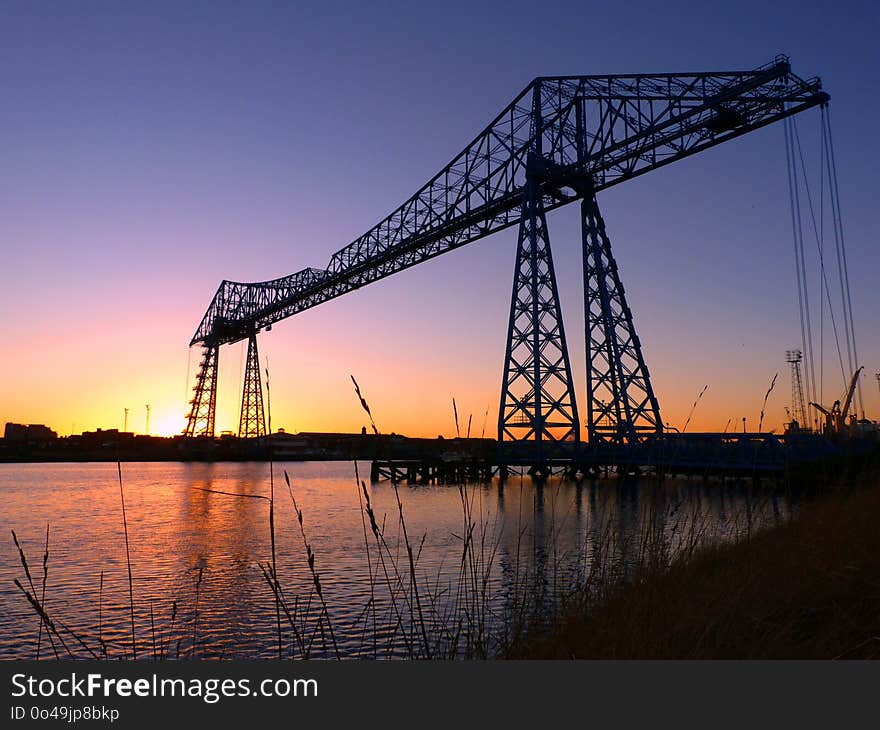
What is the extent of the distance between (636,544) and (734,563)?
848cm

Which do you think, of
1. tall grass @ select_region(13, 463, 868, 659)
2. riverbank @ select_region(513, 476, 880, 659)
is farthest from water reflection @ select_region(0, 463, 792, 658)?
riverbank @ select_region(513, 476, 880, 659)

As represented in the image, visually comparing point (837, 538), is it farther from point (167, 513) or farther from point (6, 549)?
point (167, 513)

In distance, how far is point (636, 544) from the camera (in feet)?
45.6

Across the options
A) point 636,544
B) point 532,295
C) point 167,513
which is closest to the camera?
point 636,544

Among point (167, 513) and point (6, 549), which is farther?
point (167, 513)

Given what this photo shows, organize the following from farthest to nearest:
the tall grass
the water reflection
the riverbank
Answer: the water reflection, the tall grass, the riverbank

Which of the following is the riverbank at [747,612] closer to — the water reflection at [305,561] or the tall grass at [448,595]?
the tall grass at [448,595]

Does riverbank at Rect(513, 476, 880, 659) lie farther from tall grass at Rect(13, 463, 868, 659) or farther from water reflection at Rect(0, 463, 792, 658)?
water reflection at Rect(0, 463, 792, 658)

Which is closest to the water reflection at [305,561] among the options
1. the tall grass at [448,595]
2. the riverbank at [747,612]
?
the tall grass at [448,595]

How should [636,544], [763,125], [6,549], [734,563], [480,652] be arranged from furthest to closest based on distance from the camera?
[763,125]
[6,549]
[636,544]
[734,563]
[480,652]

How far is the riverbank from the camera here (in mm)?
3615

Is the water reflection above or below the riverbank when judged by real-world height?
below

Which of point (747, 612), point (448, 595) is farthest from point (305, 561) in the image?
point (747, 612)

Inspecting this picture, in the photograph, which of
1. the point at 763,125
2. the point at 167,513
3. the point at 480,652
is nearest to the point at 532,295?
the point at 763,125
